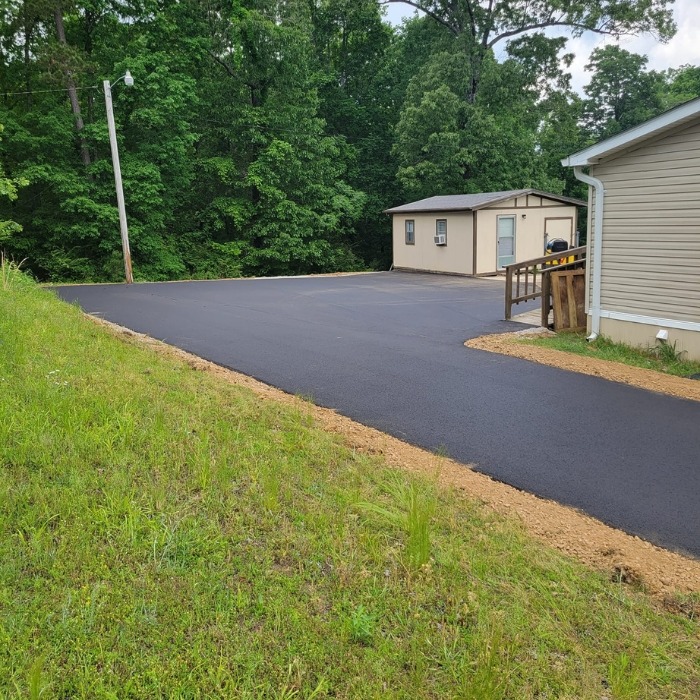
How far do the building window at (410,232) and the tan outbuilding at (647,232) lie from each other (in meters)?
13.9

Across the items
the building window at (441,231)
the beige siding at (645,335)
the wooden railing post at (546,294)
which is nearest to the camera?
the beige siding at (645,335)

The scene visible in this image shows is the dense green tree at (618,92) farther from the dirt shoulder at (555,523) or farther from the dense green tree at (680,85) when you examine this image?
the dirt shoulder at (555,523)

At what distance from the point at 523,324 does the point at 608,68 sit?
1243 inches

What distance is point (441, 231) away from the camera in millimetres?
21859

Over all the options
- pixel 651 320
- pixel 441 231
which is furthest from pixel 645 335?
pixel 441 231

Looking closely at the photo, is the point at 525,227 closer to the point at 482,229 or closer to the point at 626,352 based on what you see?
the point at 482,229

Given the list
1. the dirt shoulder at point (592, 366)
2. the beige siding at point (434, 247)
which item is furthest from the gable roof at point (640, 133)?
the beige siding at point (434, 247)

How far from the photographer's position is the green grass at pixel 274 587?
7.84ft

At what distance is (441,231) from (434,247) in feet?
2.20

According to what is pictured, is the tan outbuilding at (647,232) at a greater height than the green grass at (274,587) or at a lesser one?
greater

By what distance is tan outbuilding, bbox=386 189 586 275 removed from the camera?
20625 millimetres

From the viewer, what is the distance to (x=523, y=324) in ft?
36.1

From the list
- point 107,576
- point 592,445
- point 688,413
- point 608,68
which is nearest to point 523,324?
point 688,413

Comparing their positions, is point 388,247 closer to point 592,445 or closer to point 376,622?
point 592,445
